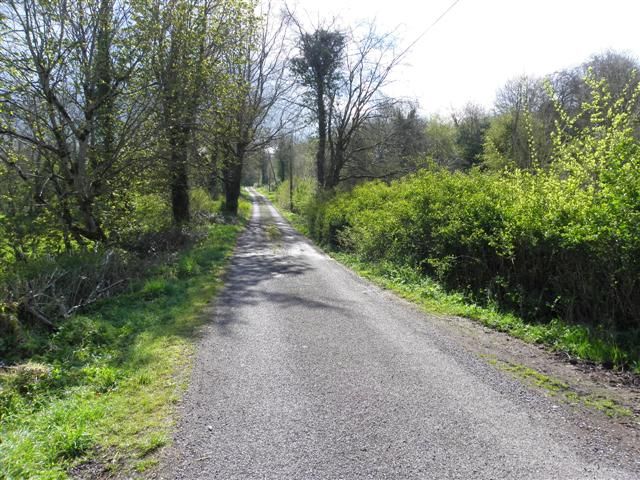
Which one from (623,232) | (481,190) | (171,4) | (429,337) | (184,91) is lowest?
(429,337)

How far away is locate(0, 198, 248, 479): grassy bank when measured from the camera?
125 inches

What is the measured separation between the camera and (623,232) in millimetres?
5164

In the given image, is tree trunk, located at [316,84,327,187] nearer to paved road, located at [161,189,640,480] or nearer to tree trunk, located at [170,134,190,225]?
tree trunk, located at [170,134,190,225]

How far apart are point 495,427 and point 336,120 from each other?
29.7m

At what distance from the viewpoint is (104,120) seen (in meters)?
11.8

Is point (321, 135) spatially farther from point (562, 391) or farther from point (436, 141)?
point (562, 391)

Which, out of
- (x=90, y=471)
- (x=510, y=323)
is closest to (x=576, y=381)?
(x=510, y=323)

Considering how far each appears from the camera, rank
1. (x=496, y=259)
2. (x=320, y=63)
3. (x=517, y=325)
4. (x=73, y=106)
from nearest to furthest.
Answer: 1. (x=517, y=325)
2. (x=496, y=259)
3. (x=73, y=106)
4. (x=320, y=63)

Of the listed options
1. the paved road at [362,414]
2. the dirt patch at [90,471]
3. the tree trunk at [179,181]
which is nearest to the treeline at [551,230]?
the paved road at [362,414]

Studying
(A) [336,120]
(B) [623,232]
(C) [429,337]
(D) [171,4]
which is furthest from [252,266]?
(A) [336,120]

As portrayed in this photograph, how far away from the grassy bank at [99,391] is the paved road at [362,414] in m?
0.33

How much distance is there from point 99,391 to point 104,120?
32.5ft

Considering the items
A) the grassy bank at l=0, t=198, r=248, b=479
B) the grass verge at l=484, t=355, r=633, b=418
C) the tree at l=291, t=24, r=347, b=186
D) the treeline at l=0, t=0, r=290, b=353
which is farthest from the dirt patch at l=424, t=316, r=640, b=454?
the tree at l=291, t=24, r=347, b=186

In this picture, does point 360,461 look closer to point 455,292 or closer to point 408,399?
point 408,399
